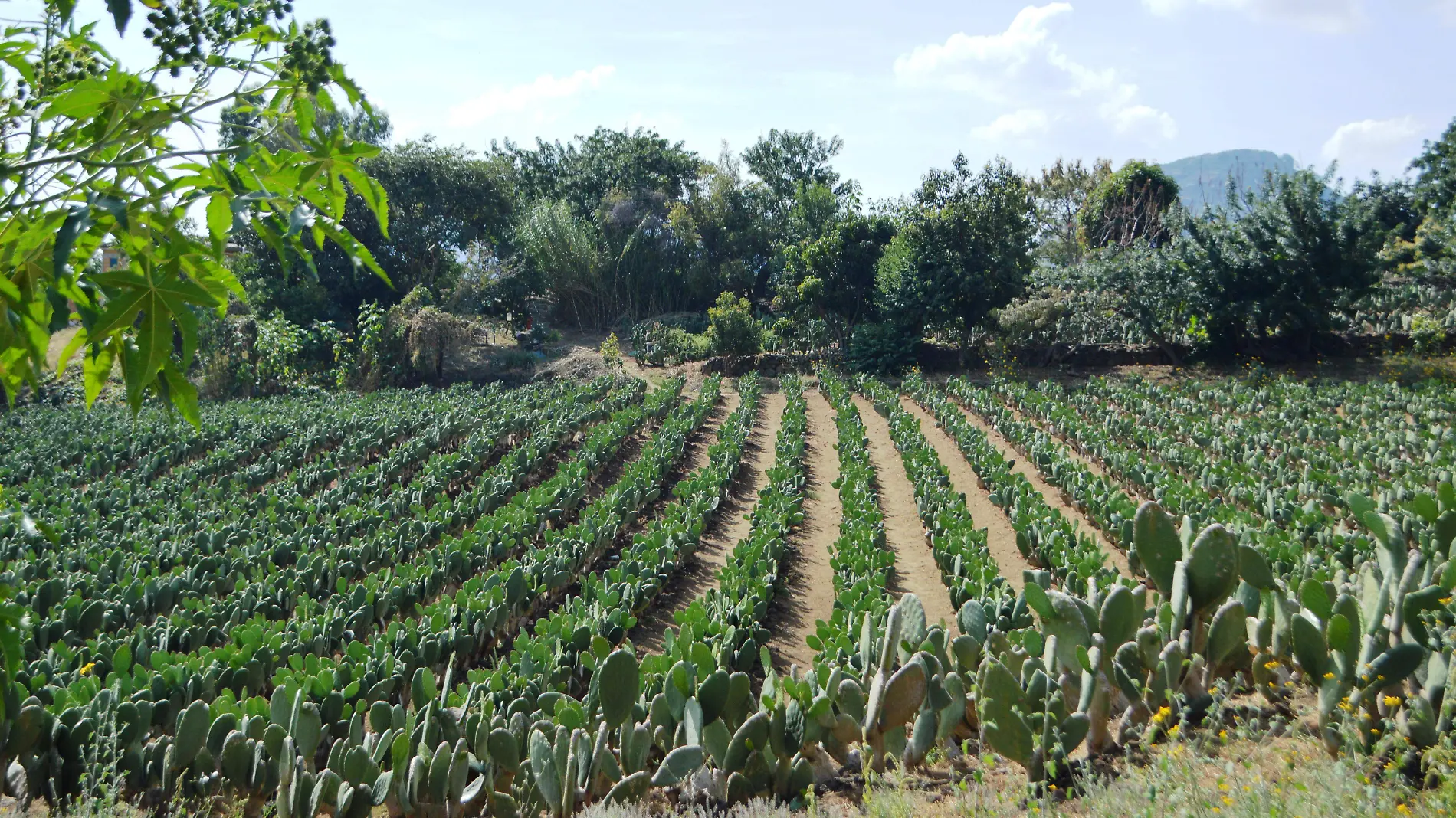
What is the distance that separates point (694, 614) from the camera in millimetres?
5312

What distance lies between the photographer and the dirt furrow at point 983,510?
8078 mm

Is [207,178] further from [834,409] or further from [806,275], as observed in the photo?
[806,275]

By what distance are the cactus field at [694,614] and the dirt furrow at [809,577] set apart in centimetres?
5

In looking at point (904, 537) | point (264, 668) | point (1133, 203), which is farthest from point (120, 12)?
point (1133, 203)

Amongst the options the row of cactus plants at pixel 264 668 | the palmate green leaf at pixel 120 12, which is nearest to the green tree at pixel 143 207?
the palmate green leaf at pixel 120 12

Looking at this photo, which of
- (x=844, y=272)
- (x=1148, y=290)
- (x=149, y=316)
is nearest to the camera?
(x=149, y=316)

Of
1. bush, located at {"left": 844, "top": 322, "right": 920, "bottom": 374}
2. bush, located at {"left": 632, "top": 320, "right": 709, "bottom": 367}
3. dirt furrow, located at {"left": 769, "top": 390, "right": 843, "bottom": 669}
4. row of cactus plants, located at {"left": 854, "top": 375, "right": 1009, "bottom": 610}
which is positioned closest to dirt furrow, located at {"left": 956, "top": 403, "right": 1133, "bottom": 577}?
row of cactus plants, located at {"left": 854, "top": 375, "right": 1009, "bottom": 610}

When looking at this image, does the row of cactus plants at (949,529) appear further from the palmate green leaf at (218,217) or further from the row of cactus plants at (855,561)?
the palmate green leaf at (218,217)

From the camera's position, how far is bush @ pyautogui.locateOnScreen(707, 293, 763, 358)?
853 inches

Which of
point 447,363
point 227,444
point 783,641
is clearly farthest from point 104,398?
point 783,641

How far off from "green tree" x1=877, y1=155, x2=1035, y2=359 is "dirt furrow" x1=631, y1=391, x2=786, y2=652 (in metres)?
7.68

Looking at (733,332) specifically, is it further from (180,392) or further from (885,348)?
(180,392)

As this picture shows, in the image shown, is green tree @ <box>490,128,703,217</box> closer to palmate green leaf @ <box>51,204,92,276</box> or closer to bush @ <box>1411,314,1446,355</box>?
bush @ <box>1411,314,1446,355</box>

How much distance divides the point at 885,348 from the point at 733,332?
3.52m
